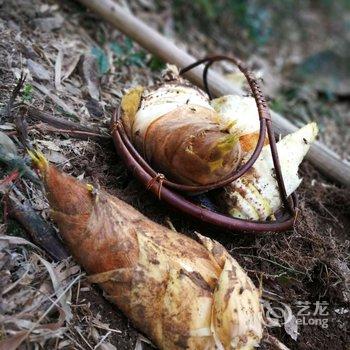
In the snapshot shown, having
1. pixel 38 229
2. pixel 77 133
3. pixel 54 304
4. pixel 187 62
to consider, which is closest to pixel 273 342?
pixel 54 304

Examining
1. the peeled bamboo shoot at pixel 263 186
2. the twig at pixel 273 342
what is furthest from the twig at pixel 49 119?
the twig at pixel 273 342

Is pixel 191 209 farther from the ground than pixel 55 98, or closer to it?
farther from the ground

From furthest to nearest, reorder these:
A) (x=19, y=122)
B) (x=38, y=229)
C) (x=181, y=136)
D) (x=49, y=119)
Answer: (x=49, y=119)
(x=19, y=122)
(x=181, y=136)
(x=38, y=229)

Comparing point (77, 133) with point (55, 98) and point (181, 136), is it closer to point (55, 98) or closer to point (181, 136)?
point (55, 98)

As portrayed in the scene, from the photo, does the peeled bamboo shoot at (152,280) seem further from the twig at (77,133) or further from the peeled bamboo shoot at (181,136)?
the twig at (77,133)

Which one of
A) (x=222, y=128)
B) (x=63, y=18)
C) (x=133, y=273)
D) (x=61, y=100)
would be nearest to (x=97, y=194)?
(x=133, y=273)

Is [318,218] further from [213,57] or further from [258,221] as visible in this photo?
[213,57]

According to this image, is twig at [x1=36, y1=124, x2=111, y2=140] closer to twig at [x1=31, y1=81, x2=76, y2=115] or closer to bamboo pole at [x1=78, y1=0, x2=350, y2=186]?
twig at [x1=31, y1=81, x2=76, y2=115]
